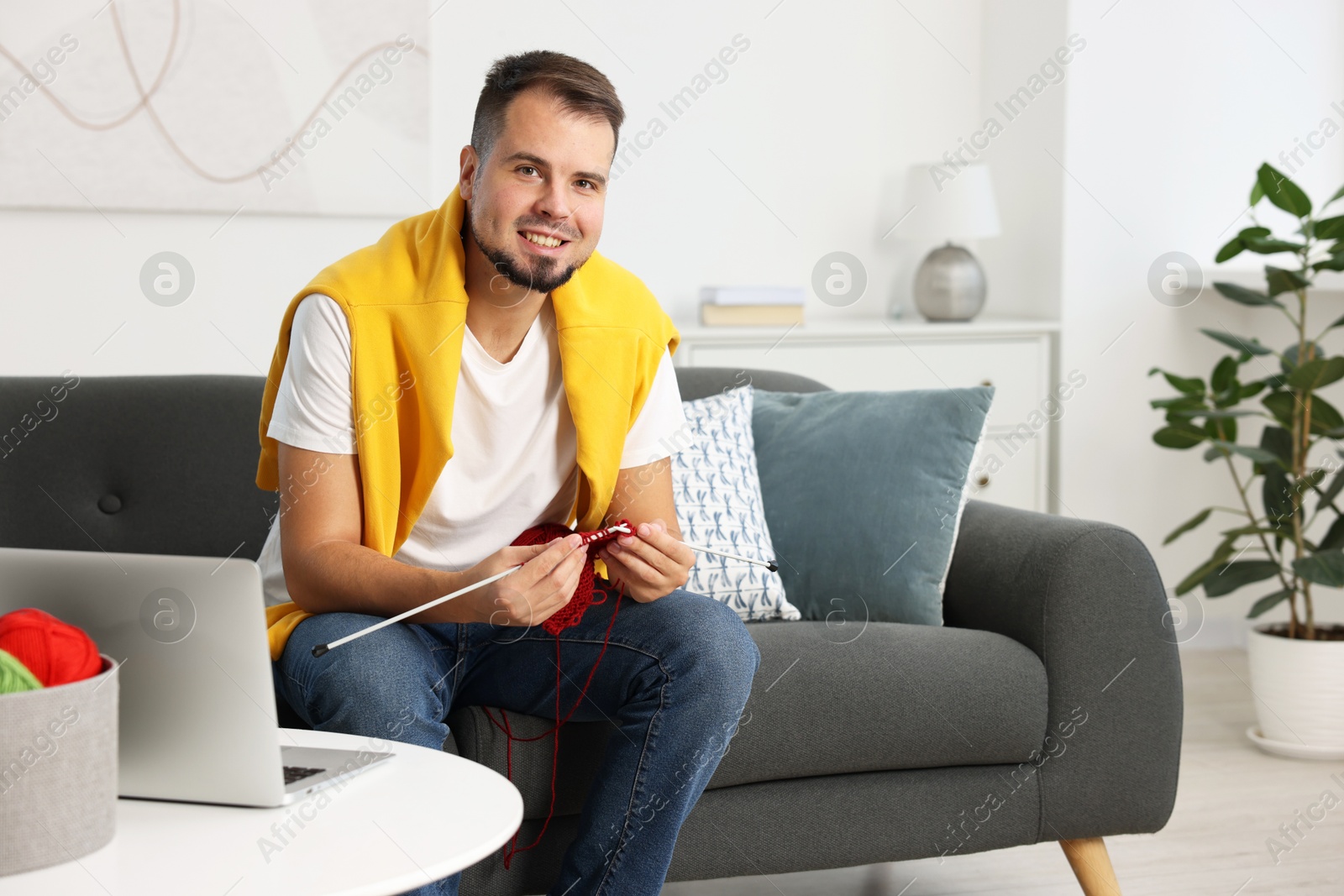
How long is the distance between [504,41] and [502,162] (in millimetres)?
1818

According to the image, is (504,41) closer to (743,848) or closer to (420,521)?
(420,521)

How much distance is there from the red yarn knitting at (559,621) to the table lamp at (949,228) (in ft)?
6.89

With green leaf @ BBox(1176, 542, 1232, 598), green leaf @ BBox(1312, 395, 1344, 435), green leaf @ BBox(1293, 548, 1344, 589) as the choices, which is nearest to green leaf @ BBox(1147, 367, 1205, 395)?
green leaf @ BBox(1312, 395, 1344, 435)

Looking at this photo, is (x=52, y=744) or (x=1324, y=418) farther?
(x=1324, y=418)

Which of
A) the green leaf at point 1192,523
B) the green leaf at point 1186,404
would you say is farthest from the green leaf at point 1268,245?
the green leaf at point 1192,523

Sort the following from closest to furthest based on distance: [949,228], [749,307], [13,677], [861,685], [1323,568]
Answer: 1. [13,677]
2. [861,685]
3. [1323,568]
4. [749,307]
5. [949,228]

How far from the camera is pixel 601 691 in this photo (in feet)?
4.98

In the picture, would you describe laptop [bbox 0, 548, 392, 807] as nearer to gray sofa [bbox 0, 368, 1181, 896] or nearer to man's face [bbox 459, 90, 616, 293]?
gray sofa [bbox 0, 368, 1181, 896]

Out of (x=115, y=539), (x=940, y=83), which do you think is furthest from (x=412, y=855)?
(x=940, y=83)

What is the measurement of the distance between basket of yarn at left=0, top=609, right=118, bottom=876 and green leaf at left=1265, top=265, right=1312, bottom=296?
8.67 feet

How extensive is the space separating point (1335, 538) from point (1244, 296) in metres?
0.60

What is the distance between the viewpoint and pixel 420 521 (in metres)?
1.60

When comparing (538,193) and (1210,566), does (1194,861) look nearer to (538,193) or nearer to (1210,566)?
(1210,566)

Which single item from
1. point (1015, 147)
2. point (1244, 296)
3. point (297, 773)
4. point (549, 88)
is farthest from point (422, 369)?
point (1015, 147)
